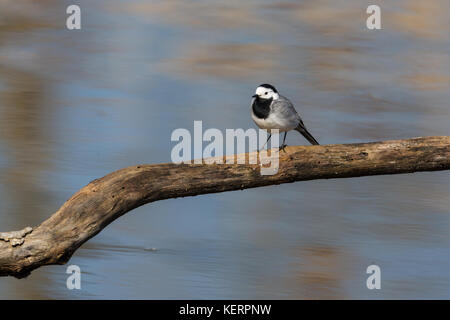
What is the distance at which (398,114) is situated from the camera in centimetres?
491

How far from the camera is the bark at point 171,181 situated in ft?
7.45

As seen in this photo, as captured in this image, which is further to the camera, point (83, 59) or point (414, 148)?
point (83, 59)

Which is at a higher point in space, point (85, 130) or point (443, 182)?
point (85, 130)

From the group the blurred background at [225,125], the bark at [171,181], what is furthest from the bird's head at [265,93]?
the blurred background at [225,125]

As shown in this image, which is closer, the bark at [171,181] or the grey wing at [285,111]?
the bark at [171,181]

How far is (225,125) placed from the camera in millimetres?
4500

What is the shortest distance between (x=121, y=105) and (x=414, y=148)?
2525 millimetres

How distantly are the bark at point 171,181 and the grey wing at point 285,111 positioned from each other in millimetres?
190

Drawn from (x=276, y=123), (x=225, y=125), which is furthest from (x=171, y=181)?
(x=225, y=125)

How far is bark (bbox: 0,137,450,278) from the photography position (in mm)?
2271

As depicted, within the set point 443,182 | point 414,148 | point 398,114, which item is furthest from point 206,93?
point 414,148

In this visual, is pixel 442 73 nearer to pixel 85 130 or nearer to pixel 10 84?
pixel 85 130

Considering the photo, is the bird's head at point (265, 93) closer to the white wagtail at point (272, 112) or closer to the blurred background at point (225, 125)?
the white wagtail at point (272, 112)

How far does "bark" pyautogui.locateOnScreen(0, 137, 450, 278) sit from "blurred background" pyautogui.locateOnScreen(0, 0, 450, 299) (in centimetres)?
84
